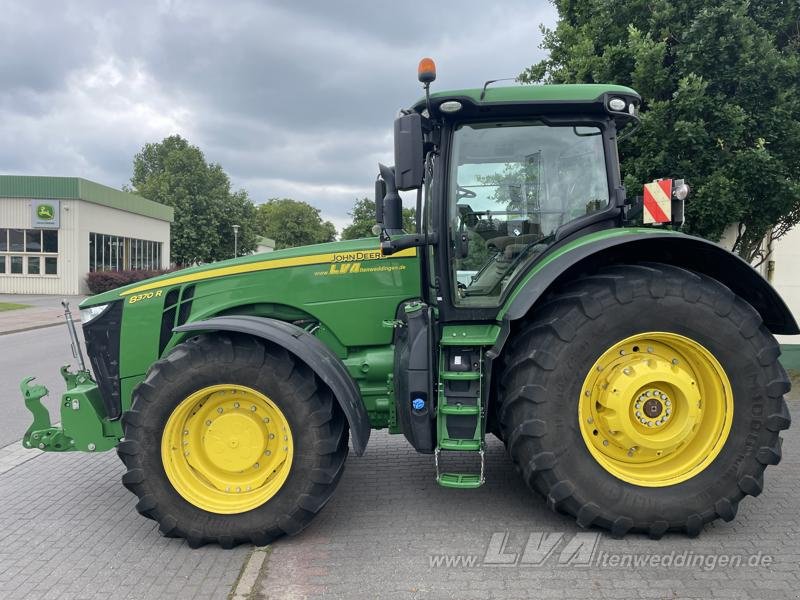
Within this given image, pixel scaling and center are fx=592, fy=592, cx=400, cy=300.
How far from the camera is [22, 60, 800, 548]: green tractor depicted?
3.26 m

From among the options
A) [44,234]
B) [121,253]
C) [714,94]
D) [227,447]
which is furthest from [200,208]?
[227,447]

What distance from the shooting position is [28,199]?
2777cm

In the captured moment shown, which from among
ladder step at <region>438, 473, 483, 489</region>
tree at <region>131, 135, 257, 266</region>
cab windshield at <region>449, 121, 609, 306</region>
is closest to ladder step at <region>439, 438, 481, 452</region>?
ladder step at <region>438, 473, 483, 489</region>

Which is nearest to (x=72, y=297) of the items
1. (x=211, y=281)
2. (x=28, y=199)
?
(x=28, y=199)

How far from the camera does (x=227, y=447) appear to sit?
3.38 meters

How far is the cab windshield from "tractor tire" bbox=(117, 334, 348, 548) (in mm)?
1118

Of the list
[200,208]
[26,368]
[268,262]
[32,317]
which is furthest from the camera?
[200,208]

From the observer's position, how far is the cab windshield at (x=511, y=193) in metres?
3.53

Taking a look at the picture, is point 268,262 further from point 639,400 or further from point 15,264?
point 15,264

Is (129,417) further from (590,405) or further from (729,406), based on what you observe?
(729,406)

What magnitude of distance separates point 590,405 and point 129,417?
102 inches

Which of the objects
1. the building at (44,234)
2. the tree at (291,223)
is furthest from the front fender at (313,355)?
the tree at (291,223)

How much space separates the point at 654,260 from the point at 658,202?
0.38 m

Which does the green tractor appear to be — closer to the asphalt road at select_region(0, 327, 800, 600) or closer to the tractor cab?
the tractor cab
